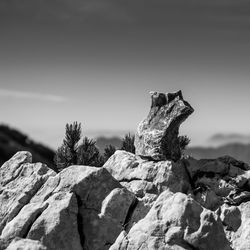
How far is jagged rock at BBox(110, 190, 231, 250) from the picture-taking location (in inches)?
771

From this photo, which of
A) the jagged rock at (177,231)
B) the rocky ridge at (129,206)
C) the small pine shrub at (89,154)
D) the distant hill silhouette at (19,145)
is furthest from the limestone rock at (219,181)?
the distant hill silhouette at (19,145)

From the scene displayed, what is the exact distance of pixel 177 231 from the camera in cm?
1967

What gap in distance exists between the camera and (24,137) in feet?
390

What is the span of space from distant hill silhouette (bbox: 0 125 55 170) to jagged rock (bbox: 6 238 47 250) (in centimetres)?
5955

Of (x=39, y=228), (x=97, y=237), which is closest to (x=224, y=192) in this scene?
(x=97, y=237)

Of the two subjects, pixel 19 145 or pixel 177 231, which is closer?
pixel 177 231

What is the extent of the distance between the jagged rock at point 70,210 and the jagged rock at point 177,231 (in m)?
1.76

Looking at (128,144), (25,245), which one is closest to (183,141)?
(128,144)

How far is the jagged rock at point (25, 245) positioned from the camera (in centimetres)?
1972

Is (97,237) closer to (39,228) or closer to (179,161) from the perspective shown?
(39,228)

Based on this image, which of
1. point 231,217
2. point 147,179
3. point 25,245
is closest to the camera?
point 25,245

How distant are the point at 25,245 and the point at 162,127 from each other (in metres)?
10.7

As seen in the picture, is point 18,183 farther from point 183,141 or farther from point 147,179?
point 183,141

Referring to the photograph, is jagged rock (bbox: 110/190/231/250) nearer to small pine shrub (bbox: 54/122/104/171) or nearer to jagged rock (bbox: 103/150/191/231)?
jagged rock (bbox: 103/150/191/231)
